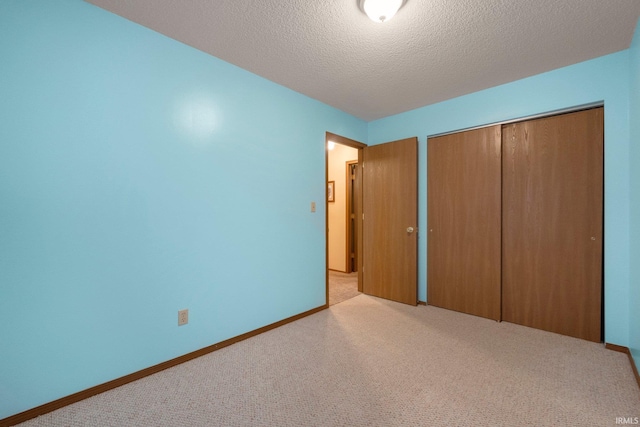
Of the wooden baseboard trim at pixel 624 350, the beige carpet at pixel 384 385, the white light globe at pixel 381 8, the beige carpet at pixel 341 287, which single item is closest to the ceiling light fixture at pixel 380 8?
the white light globe at pixel 381 8

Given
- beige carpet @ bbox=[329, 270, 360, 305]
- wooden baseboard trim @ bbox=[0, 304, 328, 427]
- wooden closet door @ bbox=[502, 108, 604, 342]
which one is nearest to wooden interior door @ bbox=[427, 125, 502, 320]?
wooden closet door @ bbox=[502, 108, 604, 342]

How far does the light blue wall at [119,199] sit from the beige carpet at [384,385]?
0.95ft

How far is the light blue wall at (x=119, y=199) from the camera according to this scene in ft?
4.94

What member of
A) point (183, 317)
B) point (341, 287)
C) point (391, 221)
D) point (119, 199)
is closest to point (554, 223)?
point (391, 221)

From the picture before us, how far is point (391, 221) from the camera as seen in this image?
360 cm

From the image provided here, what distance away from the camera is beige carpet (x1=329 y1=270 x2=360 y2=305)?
3.76 metres

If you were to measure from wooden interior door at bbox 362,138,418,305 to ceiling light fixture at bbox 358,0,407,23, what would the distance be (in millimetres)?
1861

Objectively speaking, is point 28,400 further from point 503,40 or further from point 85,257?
point 503,40

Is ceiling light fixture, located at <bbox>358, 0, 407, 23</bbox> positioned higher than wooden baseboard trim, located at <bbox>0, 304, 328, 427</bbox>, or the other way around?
ceiling light fixture, located at <bbox>358, 0, 407, 23</bbox>

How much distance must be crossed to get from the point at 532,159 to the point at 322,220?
87.2 inches

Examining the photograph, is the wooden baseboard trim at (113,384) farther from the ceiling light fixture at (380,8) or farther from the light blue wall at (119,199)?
the ceiling light fixture at (380,8)

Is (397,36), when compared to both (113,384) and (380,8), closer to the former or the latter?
(380,8)

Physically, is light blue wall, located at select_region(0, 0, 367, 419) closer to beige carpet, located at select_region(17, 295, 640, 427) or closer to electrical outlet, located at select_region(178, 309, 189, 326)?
electrical outlet, located at select_region(178, 309, 189, 326)

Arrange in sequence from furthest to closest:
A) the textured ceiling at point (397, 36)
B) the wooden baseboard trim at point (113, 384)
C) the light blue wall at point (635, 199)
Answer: the light blue wall at point (635, 199) → the textured ceiling at point (397, 36) → the wooden baseboard trim at point (113, 384)
